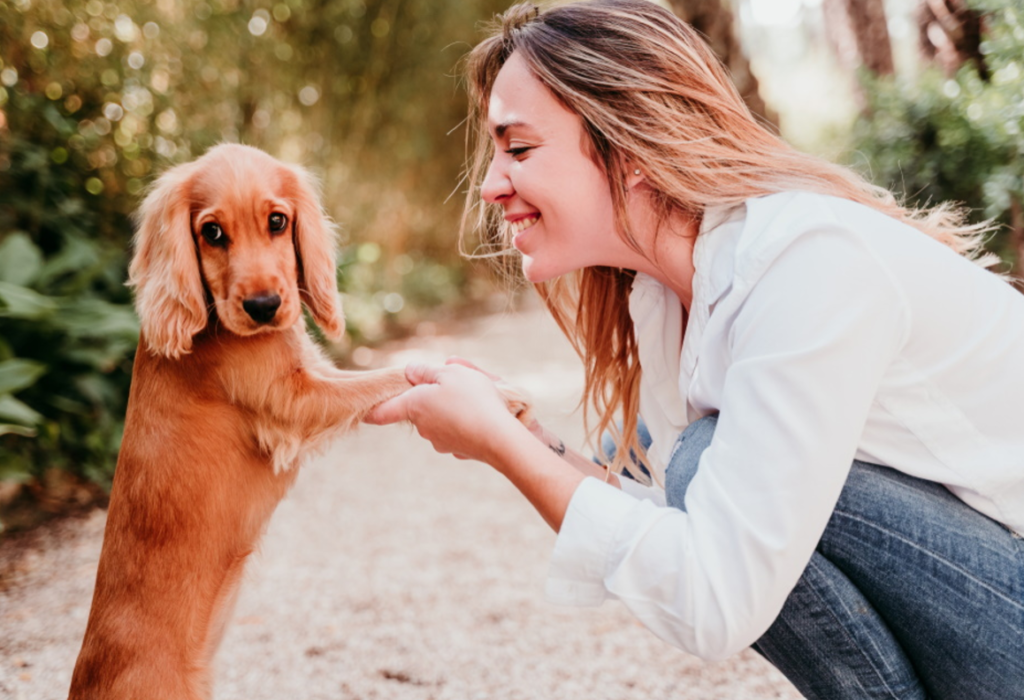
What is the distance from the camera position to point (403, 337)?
8742mm

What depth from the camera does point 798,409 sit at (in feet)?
4.09

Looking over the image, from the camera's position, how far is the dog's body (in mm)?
1808

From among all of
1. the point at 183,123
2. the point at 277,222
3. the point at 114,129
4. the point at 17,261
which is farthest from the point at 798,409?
the point at 183,123

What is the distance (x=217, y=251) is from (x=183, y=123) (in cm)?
367

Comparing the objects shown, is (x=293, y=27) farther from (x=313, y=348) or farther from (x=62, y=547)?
(x=313, y=348)

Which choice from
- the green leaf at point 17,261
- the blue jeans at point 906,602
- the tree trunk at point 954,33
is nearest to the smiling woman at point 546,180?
the blue jeans at point 906,602

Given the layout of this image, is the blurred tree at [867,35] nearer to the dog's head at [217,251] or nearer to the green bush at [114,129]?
the green bush at [114,129]

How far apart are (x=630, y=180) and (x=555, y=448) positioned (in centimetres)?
70

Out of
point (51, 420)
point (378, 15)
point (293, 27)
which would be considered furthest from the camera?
point (378, 15)

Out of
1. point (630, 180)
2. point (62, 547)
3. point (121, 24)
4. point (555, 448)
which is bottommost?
point (62, 547)

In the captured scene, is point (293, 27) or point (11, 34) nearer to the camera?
point (11, 34)

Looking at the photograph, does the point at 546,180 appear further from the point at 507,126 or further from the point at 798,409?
the point at 798,409

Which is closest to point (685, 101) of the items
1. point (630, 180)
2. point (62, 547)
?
point (630, 180)

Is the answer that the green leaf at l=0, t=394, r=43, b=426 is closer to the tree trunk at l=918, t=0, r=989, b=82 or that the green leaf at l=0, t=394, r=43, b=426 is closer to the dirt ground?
the dirt ground
